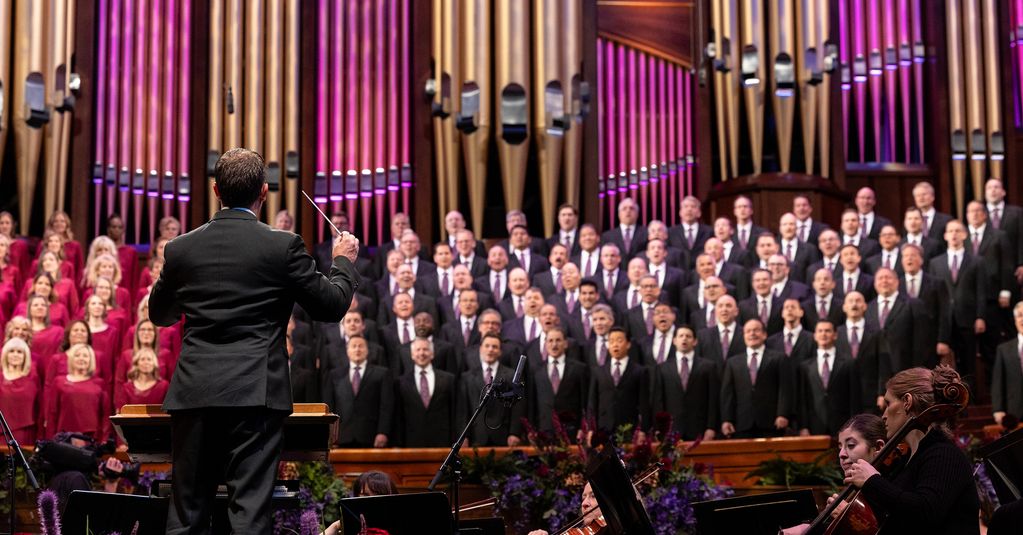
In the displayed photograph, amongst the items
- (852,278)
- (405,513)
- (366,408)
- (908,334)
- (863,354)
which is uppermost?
(852,278)

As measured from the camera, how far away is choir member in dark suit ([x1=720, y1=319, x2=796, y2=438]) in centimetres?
716

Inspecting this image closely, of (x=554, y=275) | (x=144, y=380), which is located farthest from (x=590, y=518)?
(x=554, y=275)

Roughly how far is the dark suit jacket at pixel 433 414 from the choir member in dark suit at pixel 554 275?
1257 mm

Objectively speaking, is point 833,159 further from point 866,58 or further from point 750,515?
point 750,515

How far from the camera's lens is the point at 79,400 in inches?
278

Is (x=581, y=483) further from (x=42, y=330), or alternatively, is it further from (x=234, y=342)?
(x=42, y=330)

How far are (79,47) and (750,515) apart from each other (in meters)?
7.95

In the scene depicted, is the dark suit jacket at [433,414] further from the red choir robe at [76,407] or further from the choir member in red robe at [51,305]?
the choir member in red robe at [51,305]

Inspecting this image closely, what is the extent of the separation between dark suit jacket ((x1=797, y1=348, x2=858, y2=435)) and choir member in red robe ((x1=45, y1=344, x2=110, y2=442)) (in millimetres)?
3537

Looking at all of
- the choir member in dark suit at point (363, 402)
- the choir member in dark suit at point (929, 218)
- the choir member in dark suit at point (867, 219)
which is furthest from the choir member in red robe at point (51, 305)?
the choir member in dark suit at point (929, 218)

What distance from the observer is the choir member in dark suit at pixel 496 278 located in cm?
848

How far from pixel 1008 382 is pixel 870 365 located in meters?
0.67

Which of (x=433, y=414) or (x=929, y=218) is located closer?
(x=433, y=414)

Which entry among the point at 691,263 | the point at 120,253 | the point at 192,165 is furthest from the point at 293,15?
the point at 691,263
